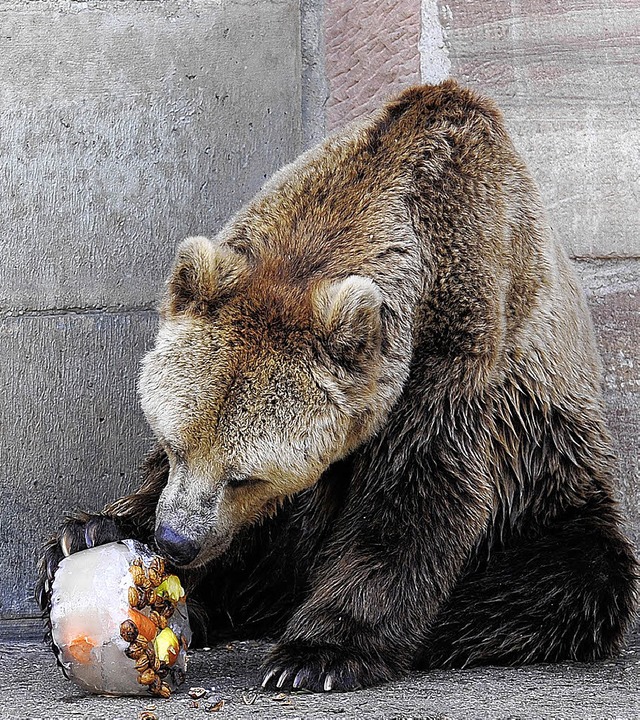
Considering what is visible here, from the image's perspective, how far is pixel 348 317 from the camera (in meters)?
3.14

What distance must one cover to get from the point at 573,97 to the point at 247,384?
2.35 meters

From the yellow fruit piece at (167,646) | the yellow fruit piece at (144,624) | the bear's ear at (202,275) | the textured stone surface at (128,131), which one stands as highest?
the textured stone surface at (128,131)

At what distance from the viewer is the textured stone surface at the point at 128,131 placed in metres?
4.62

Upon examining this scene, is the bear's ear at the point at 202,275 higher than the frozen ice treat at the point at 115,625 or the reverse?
higher

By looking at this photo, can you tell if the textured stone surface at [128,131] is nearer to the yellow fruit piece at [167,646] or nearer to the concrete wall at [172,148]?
the concrete wall at [172,148]

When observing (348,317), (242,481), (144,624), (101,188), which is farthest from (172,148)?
(144,624)

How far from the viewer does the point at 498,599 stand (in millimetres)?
3668

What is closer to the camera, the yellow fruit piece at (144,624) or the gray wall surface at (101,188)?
the yellow fruit piece at (144,624)

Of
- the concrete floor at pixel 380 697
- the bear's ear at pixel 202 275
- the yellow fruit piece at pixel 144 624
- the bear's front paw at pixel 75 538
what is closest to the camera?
the concrete floor at pixel 380 697

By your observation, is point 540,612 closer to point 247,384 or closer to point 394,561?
point 394,561

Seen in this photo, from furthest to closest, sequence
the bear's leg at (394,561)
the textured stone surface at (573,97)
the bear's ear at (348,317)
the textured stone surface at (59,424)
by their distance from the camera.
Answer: the textured stone surface at (573,97), the textured stone surface at (59,424), the bear's leg at (394,561), the bear's ear at (348,317)

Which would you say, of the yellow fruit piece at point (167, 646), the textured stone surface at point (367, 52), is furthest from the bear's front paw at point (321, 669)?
the textured stone surface at point (367, 52)

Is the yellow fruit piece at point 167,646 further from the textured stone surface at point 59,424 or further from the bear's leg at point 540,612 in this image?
the textured stone surface at point 59,424

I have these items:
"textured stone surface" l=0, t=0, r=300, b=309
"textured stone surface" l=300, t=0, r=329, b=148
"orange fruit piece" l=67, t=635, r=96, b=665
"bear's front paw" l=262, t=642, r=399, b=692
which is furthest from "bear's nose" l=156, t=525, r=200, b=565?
"textured stone surface" l=300, t=0, r=329, b=148
